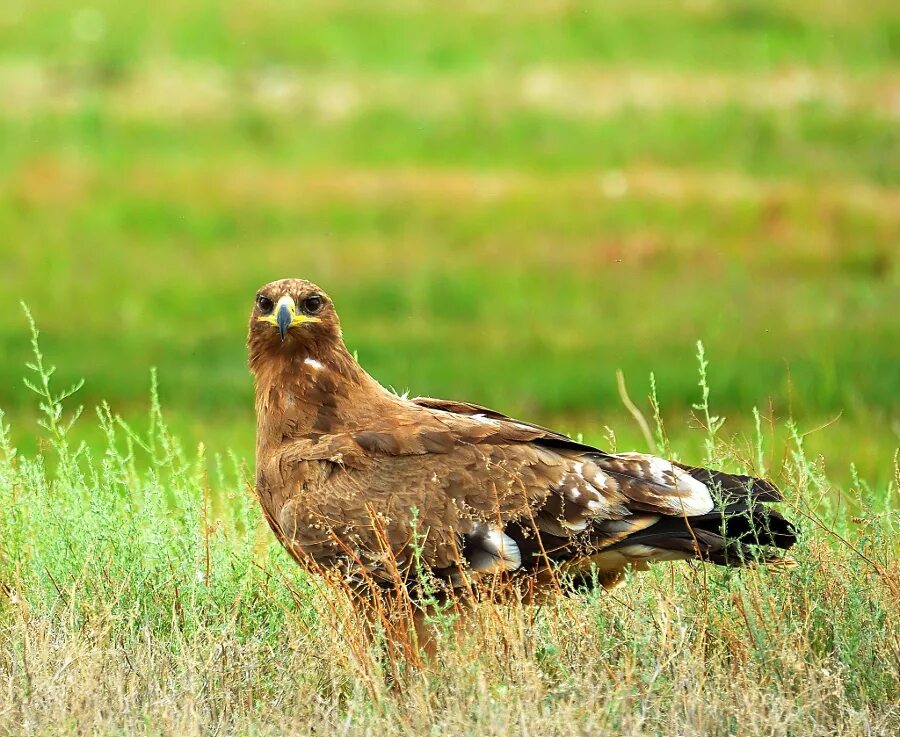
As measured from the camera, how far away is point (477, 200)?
19.2 m

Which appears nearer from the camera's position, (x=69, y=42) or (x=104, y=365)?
(x=104, y=365)

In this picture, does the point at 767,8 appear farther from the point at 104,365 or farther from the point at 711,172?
the point at 104,365

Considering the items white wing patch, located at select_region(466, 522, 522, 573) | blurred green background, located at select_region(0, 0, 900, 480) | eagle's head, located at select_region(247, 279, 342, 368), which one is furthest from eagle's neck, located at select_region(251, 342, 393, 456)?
blurred green background, located at select_region(0, 0, 900, 480)

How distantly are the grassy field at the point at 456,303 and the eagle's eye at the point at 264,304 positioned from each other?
59 centimetres

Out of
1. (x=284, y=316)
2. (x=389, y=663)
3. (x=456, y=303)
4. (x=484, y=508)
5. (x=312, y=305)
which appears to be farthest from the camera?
(x=456, y=303)

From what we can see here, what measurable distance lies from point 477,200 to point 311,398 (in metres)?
13.6

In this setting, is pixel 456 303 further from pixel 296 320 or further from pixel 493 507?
pixel 493 507

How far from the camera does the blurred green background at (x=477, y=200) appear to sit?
13.4 metres

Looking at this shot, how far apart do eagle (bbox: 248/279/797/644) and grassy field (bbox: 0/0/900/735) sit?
171 mm

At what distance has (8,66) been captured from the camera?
878 inches

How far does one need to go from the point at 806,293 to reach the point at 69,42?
12.0 meters

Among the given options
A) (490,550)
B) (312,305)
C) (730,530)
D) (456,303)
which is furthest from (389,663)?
(456,303)

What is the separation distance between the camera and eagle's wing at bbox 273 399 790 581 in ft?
17.4

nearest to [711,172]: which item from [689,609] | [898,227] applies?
[898,227]
